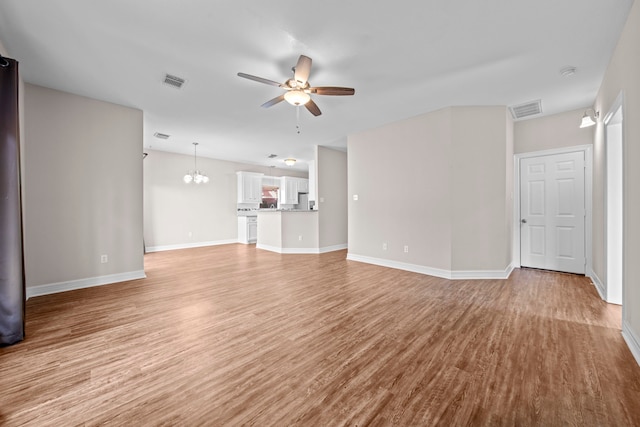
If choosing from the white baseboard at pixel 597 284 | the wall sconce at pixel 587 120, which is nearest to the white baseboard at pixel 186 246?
the white baseboard at pixel 597 284

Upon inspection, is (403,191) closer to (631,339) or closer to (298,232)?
(298,232)

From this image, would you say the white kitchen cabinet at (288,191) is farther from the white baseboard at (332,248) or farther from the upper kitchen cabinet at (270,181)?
the white baseboard at (332,248)

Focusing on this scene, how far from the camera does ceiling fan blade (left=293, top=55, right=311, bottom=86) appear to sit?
246 cm

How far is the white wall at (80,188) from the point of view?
3445 mm

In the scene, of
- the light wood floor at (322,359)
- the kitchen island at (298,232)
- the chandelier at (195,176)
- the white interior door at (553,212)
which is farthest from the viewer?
the chandelier at (195,176)

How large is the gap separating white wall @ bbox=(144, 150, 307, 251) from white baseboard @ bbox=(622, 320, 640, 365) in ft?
27.4

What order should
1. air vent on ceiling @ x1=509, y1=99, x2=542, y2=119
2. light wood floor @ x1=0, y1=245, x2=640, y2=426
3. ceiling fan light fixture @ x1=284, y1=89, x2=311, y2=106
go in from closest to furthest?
light wood floor @ x1=0, y1=245, x2=640, y2=426
ceiling fan light fixture @ x1=284, y1=89, x2=311, y2=106
air vent on ceiling @ x1=509, y1=99, x2=542, y2=119

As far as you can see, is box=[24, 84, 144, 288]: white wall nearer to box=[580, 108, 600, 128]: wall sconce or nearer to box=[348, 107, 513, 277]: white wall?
box=[348, 107, 513, 277]: white wall

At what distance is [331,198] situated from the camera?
23.1 ft

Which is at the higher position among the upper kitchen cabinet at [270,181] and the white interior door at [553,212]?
the upper kitchen cabinet at [270,181]

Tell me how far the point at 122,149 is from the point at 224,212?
4419 millimetres

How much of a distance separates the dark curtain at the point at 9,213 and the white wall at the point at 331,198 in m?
5.09

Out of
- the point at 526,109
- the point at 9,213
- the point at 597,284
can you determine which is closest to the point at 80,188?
the point at 9,213

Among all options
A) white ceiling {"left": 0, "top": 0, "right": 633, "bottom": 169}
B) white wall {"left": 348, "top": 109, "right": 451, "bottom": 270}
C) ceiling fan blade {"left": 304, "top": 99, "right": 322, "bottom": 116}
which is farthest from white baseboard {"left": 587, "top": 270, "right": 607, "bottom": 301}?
ceiling fan blade {"left": 304, "top": 99, "right": 322, "bottom": 116}
